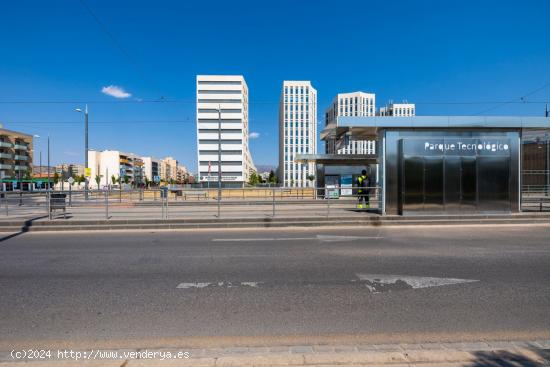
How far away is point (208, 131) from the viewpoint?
87.8m

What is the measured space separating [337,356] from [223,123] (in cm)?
8946

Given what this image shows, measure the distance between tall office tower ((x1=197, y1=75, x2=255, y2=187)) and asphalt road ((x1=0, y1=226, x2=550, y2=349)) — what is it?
3141 inches

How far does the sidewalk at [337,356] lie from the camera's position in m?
2.83

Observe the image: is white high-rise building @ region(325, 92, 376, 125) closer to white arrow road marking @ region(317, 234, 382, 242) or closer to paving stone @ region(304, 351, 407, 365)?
white arrow road marking @ region(317, 234, 382, 242)

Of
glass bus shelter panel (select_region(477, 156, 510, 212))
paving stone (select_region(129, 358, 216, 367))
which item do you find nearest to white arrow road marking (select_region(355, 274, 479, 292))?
paving stone (select_region(129, 358, 216, 367))

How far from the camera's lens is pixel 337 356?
2.94m

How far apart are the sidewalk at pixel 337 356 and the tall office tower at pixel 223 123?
83.9 m

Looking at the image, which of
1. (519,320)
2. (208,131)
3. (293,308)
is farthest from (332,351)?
(208,131)

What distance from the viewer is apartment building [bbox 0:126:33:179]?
78.4m

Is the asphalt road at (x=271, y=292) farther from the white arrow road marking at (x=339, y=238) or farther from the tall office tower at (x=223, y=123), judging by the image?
the tall office tower at (x=223, y=123)

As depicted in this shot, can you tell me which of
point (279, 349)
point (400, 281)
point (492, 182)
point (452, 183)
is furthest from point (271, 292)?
point (492, 182)

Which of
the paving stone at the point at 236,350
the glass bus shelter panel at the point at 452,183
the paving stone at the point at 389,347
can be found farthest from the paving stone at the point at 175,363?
the glass bus shelter panel at the point at 452,183

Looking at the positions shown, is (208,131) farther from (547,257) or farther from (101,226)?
(547,257)

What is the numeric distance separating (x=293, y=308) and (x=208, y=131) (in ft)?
286
